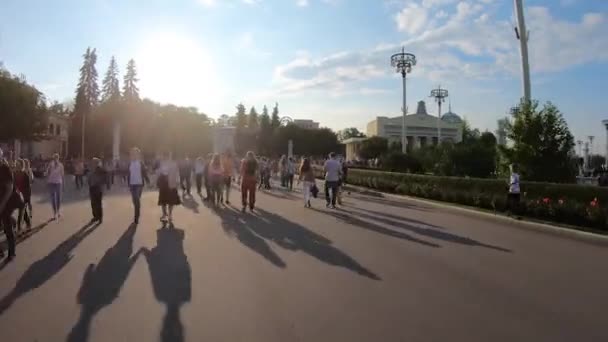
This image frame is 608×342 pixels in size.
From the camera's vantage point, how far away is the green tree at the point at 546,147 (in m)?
17.9

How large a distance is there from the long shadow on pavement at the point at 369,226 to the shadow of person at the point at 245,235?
2634mm

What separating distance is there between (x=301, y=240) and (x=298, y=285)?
363 centimetres

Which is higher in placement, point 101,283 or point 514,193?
point 514,193

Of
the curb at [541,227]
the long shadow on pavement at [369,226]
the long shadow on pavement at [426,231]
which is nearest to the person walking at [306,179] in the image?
the long shadow on pavement at [369,226]

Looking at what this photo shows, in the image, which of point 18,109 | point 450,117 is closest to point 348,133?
point 450,117

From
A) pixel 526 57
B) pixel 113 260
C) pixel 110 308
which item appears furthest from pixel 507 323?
pixel 526 57

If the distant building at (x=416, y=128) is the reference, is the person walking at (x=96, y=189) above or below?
below

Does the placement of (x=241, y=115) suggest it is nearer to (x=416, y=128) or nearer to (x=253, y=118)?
(x=253, y=118)

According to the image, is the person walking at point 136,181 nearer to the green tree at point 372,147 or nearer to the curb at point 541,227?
the curb at point 541,227

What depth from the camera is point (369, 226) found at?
12859 mm

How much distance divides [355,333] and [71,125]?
275 feet

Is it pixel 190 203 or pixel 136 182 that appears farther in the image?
pixel 190 203

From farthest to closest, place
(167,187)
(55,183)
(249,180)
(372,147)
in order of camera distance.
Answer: (372,147)
(249,180)
(55,183)
(167,187)

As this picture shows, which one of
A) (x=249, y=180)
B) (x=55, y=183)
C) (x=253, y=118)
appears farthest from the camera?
(x=253, y=118)
